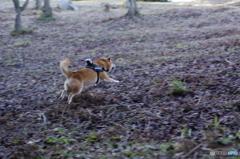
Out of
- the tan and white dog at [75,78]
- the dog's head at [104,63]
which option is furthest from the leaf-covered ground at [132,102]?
the dog's head at [104,63]

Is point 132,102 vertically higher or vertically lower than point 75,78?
lower

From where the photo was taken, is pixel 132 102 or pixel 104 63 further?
pixel 104 63

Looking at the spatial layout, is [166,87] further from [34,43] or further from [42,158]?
[34,43]

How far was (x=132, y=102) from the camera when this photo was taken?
19.6 ft

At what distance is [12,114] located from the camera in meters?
5.73

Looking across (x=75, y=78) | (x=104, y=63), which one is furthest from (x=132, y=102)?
(x=104, y=63)

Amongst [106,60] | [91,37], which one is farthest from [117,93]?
[91,37]

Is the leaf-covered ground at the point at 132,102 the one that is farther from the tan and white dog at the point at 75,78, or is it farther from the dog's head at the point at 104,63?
the dog's head at the point at 104,63

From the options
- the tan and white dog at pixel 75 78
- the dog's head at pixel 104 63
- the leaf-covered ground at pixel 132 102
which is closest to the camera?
the leaf-covered ground at pixel 132 102

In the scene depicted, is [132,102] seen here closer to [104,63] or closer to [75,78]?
[75,78]

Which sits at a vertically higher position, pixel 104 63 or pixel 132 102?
pixel 104 63

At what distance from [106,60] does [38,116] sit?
2547 millimetres

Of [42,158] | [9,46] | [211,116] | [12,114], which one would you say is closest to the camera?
[42,158]

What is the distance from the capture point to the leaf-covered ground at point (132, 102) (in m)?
4.18
